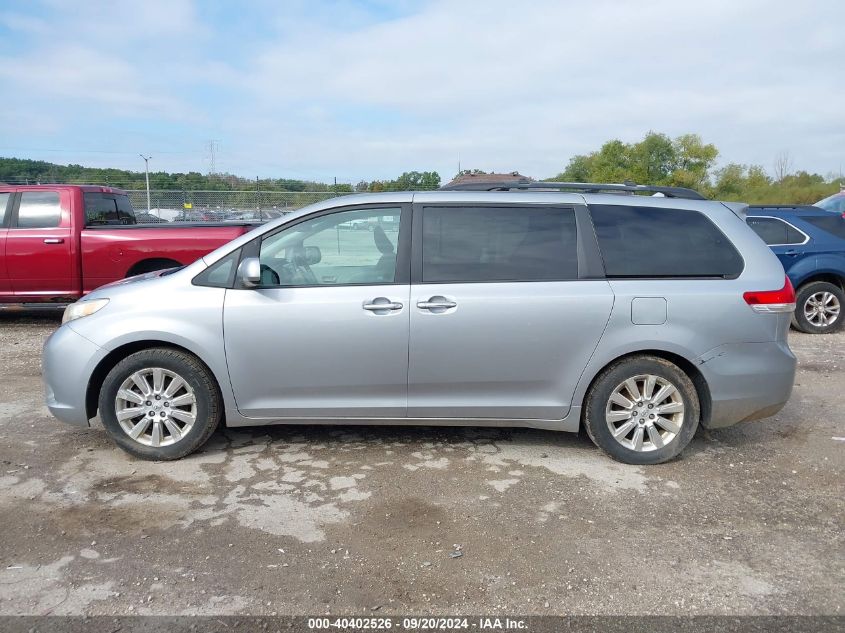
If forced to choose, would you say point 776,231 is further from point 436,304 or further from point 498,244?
point 436,304

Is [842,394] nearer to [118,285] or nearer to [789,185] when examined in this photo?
[118,285]

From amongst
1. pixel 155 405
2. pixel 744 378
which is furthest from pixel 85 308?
pixel 744 378

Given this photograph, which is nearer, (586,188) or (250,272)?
(250,272)

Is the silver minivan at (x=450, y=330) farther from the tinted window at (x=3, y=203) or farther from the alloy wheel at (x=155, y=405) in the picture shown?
the tinted window at (x=3, y=203)

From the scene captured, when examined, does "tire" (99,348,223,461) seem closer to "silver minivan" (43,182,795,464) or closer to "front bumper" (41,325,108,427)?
"silver minivan" (43,182,795,464)

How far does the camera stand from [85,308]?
4355 mm

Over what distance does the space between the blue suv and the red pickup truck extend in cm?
706

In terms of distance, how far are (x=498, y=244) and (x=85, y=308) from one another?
2759 mm

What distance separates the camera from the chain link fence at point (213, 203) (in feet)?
74.1

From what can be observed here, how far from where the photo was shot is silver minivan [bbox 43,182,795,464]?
13.6ft

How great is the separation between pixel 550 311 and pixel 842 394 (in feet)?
12.3

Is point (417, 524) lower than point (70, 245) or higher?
lower

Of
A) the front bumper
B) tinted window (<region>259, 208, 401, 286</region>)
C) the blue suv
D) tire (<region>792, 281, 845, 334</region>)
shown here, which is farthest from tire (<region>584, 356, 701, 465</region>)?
tire (<region>792, 281, 845, 334</region>)

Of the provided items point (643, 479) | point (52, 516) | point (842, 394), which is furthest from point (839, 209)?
point (52, 516)
